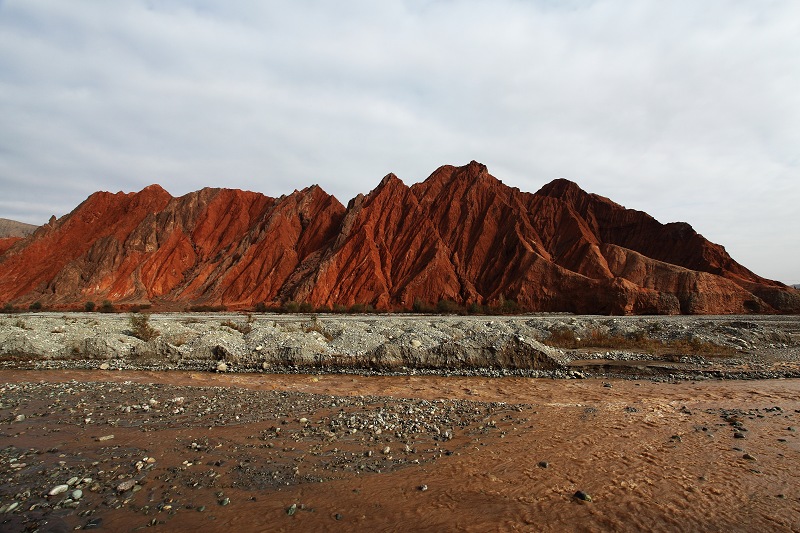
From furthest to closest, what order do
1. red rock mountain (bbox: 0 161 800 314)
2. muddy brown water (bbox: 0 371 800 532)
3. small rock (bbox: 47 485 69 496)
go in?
1. red rock mountain (bbox: 0 161 800 314)
2. small rock (bbox: 47 485 69 496)
3. muddy brown water (bbox: 0 371 800 532)

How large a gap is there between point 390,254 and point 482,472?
58997 mm

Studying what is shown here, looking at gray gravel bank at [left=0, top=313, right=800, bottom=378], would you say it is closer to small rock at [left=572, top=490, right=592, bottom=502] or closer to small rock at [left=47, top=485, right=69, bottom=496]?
small rock at [left=572, top=490, right=592, bottom=502]

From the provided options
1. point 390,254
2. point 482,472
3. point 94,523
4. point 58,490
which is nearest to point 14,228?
point 390,254

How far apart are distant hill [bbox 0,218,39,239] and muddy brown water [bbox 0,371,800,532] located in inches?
5742

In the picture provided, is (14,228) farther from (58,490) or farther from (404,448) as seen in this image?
(404,448)

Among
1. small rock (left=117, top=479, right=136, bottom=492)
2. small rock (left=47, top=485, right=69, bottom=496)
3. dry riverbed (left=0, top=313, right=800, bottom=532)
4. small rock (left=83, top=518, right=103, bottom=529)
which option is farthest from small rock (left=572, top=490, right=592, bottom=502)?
small rock (left=47, top=485, right=69, bottom=496)

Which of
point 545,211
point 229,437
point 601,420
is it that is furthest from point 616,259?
point 229,437

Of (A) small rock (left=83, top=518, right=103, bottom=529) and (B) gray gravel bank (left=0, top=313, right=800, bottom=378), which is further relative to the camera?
(B) gray gravel bank (left=0, top=313, right=800, bottom=378)

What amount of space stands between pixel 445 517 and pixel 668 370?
14446mm

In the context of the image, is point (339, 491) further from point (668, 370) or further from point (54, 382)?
point (668, 370)

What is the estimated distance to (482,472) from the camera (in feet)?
21.2

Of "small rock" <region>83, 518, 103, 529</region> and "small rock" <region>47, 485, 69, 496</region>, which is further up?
"small rock" <region>83, 518, 103, 529</region>

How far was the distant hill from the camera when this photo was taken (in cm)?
11769

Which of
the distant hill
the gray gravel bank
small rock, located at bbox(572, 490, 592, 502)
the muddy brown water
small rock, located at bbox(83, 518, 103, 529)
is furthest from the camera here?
Result: the distant hill
